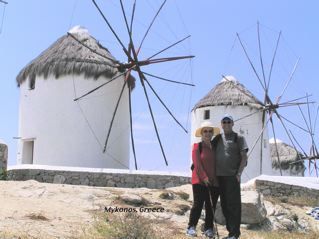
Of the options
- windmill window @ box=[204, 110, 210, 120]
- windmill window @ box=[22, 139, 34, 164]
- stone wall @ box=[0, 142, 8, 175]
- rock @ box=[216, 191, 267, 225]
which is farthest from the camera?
windmill window @ box=[204, 110, 210, 120]

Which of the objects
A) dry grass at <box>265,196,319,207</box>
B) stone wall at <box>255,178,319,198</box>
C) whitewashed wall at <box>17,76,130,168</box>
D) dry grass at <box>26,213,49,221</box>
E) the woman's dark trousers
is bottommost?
dry grass at <box>265,196,319,207</box>

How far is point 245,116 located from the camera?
69.4ft

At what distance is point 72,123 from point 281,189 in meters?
6.23

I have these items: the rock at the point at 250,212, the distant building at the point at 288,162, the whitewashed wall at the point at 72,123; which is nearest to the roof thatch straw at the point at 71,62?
the whitewashed wall at the point at 72,123

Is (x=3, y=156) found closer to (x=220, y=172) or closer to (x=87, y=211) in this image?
(x=87, y=211)

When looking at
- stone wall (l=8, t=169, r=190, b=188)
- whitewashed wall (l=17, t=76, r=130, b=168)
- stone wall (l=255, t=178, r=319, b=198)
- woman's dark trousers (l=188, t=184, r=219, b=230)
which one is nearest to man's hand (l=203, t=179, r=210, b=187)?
woman's dark trousers (l=188, t=184, r=219, b=230)

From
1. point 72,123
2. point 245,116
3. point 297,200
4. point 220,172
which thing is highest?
point 245,116

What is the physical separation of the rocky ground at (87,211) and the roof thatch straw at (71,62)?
5826 millimetres

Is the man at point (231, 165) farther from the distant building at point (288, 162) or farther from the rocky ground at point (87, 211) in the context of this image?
the distant building at point (288, 162)

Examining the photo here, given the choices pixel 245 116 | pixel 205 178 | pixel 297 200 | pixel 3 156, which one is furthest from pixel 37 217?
pixel 245 116

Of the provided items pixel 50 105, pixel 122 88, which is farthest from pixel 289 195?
pixel 50 105

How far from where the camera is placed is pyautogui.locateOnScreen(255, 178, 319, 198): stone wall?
12672 mm

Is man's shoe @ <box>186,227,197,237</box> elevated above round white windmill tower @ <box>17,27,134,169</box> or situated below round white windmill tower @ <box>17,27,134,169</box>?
below

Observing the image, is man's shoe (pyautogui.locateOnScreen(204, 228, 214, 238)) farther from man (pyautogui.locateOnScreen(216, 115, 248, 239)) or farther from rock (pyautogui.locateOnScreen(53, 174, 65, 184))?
rock (pyautogui.locateOnScreen(53, 174, 65, 184))
